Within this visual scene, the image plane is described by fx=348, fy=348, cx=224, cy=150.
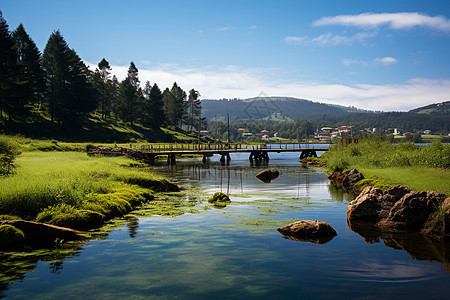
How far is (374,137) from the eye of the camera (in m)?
56.1

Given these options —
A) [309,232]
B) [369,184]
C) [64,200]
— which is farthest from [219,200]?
[369,184]

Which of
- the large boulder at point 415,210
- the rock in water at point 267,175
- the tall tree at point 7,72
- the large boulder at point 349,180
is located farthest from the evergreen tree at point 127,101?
the large boulder at point 415,210

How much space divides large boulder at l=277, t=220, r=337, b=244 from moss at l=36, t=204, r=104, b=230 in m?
9.30

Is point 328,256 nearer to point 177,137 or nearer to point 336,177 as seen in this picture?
point 336,177

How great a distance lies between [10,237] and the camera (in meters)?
13.4

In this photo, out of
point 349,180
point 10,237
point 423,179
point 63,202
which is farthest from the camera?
point 349,180

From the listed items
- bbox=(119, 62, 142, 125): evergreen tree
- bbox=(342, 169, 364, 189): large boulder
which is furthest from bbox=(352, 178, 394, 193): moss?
bbox=(119, 62, 142, 125): evergreen tree

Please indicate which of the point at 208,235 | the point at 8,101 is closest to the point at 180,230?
the point at 208,235

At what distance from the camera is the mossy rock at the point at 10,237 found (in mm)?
13328

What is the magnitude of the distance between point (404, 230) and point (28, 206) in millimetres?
18199

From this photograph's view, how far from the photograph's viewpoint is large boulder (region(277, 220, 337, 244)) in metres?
15.9

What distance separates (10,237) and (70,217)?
2976 mm

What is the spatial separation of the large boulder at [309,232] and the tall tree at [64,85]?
259ft

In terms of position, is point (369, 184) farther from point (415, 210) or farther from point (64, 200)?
point (64, 200)
